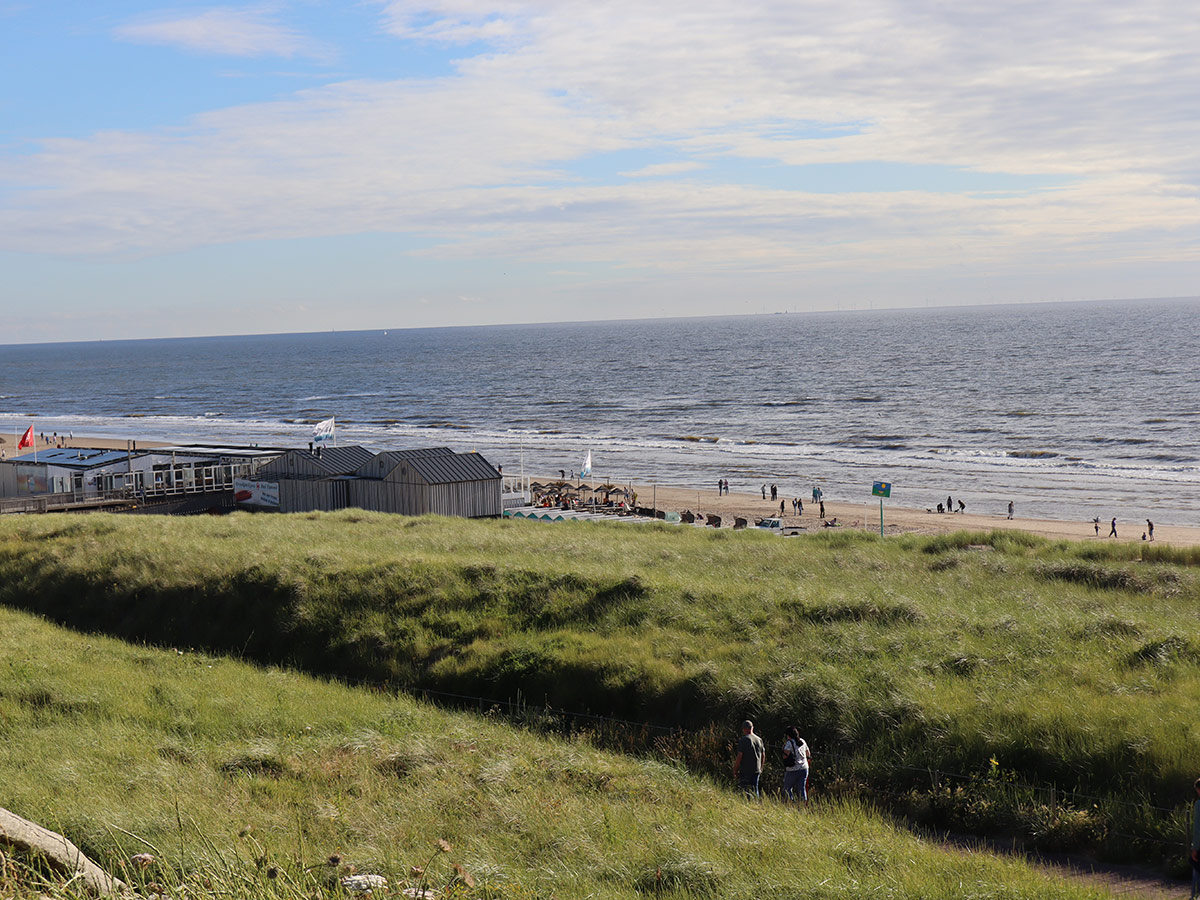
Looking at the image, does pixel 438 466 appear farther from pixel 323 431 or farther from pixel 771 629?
pixel 771 629

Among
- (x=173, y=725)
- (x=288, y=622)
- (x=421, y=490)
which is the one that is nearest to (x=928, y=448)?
(x=421, y=490)

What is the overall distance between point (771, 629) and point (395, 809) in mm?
8660

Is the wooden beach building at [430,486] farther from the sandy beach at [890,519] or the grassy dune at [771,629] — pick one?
the sandy beach at [890,519]

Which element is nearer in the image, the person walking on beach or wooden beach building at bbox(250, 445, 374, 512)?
the person walking on beach

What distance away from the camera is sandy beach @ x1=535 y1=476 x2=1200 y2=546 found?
4544cm

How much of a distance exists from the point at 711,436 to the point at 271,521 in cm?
6195

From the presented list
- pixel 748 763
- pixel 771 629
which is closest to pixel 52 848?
pixel 748 763

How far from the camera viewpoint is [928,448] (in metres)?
78.7

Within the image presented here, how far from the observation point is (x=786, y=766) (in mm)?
11742

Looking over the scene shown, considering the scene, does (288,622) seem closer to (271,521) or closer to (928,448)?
(271,521)

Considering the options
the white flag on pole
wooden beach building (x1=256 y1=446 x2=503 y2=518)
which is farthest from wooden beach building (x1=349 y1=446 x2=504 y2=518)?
the white flag on pole

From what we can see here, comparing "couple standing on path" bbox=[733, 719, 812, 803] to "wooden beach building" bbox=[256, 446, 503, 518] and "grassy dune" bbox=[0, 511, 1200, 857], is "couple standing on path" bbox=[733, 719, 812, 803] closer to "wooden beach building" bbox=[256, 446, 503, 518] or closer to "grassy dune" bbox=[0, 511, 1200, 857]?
"grassy dune" bbox=[0, 511, 1200, 857]

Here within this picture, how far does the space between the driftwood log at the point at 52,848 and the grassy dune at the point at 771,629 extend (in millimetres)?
8514

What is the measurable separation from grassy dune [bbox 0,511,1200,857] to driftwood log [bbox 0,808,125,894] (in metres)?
8.51
